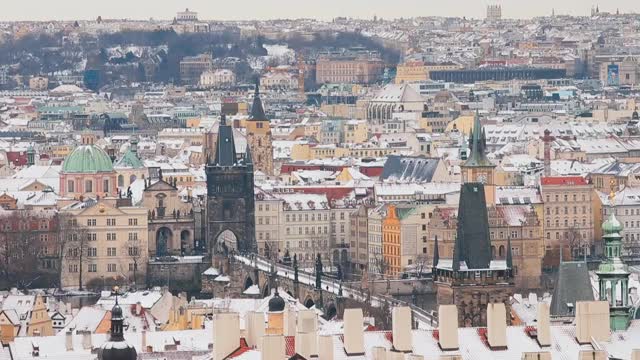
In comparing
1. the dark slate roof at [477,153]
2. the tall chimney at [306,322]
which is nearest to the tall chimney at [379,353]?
the tall chimney at [306,322]

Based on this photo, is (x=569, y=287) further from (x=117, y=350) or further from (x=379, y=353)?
(x=117, y=350)

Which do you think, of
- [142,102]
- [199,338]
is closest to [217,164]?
[199,338]

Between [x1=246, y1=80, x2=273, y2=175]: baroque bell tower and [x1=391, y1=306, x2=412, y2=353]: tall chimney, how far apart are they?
74.6 m

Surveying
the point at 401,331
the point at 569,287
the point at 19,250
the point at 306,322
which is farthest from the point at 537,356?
the point at 19,250

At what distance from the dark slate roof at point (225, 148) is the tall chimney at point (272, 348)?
2210 inches

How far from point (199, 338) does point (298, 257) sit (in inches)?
1632

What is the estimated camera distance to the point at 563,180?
97938 millimetres

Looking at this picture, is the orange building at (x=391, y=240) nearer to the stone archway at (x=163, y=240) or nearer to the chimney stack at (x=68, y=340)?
the stone archway at (x=163, y=240)

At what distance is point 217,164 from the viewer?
93250 mm

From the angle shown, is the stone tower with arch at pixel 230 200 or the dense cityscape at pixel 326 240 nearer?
the dense cityscape at pixel 326 240

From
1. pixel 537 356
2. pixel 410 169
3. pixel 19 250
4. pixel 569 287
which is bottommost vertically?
pixel 410 169

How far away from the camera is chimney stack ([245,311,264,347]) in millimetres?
39188

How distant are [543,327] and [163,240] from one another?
55.6 meters

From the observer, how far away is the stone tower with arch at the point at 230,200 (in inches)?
3654
